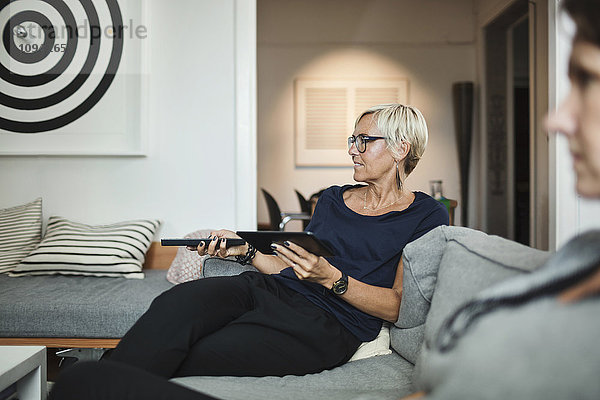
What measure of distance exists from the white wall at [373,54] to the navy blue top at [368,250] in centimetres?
387

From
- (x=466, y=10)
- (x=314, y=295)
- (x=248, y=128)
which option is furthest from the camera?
(x=466, y=10)

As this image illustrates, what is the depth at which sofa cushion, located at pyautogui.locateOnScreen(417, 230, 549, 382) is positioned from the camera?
106 cm

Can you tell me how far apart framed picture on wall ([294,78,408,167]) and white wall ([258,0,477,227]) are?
3.0 inches

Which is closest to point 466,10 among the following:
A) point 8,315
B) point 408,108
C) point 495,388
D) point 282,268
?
point 408,108

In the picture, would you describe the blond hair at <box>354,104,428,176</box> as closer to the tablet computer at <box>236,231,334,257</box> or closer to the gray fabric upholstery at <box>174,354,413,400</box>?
the tablet computer at <box>236,231,334,257</box>

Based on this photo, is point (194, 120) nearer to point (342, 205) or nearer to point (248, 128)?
point (248, 128)

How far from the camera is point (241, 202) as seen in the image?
305 centimetres

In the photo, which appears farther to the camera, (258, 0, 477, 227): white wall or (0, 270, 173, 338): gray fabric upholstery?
(258, 0, 477, 227): white wall

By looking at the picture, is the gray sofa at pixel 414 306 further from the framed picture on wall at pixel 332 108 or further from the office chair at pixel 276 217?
the framed picture on wall at pixel 332 108

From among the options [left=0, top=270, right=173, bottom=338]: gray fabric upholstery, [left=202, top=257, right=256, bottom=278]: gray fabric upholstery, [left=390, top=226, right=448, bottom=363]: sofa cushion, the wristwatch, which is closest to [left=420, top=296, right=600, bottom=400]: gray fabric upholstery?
[left=390, top=226, right=448, bottom=363]: sofa cushion

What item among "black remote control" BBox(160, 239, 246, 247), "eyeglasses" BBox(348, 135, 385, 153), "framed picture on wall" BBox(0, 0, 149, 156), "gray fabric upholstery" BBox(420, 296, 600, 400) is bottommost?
"gray fabric upholstery" BBox(420, 296, 600, 400)

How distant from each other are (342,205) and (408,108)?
0.41m

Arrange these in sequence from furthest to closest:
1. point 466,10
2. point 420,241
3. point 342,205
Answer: point 466,10
point 342,205
point 420,241

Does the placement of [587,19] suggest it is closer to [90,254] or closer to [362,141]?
[362,141]
